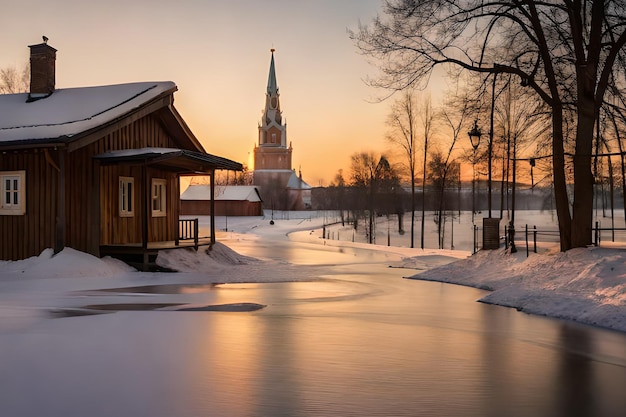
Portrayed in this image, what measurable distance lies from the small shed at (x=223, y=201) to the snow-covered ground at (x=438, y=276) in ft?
192

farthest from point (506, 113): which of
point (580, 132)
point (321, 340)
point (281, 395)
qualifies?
point (281, 395)

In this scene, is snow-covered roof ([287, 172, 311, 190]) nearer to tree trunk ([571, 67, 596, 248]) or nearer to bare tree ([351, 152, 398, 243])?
bare tree ([351, 152, 398, 243])

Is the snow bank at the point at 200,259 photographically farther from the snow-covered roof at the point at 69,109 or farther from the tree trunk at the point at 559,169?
the tree trunk at the point at 559,169

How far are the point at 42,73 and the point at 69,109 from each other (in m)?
3.57

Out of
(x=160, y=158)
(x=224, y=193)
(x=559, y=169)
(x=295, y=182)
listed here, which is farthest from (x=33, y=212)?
(x=295, y=182)

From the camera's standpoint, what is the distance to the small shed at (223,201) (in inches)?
3167

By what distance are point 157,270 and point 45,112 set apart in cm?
702

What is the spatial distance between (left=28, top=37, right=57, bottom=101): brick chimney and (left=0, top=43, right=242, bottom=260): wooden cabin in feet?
0.15

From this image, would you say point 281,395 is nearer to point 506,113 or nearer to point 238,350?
point 238,350

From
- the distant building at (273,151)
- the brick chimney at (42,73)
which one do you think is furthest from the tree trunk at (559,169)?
the distant building at (273,151)

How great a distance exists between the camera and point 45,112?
781 inches

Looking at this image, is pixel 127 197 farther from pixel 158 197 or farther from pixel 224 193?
pixel 224 193

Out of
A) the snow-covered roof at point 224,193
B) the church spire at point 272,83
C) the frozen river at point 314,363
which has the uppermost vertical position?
the church spire at point 272,83

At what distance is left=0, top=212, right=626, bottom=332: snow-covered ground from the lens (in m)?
10.9
